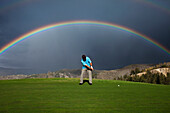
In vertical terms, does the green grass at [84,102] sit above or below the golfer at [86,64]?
below

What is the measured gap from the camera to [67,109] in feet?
23.2

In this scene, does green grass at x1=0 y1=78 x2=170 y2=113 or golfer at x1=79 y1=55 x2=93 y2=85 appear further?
golfer at x1=79 y1=55 x2=93 y2=85

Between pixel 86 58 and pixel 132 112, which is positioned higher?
pixel 86 58

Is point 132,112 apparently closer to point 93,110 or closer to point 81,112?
point 93,110

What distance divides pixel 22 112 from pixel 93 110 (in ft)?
8.89

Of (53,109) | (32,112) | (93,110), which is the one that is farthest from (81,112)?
(32,112)

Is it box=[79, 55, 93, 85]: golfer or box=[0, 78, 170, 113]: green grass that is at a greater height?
box=[79, 55, 93, 85]: golfer

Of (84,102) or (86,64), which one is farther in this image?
(86,64)

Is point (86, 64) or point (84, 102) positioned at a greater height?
point (86, 64)

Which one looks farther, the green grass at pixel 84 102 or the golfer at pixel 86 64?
the golfer at pixel 86 64

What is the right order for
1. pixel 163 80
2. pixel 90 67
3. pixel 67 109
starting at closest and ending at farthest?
pixel 67 109 < pixel 90 67 < pixel 163 80

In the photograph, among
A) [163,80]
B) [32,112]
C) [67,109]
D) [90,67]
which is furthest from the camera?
[163,80]

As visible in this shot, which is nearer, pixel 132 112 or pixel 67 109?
pixel 132 112

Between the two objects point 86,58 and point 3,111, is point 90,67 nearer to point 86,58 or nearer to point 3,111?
point 86,58
